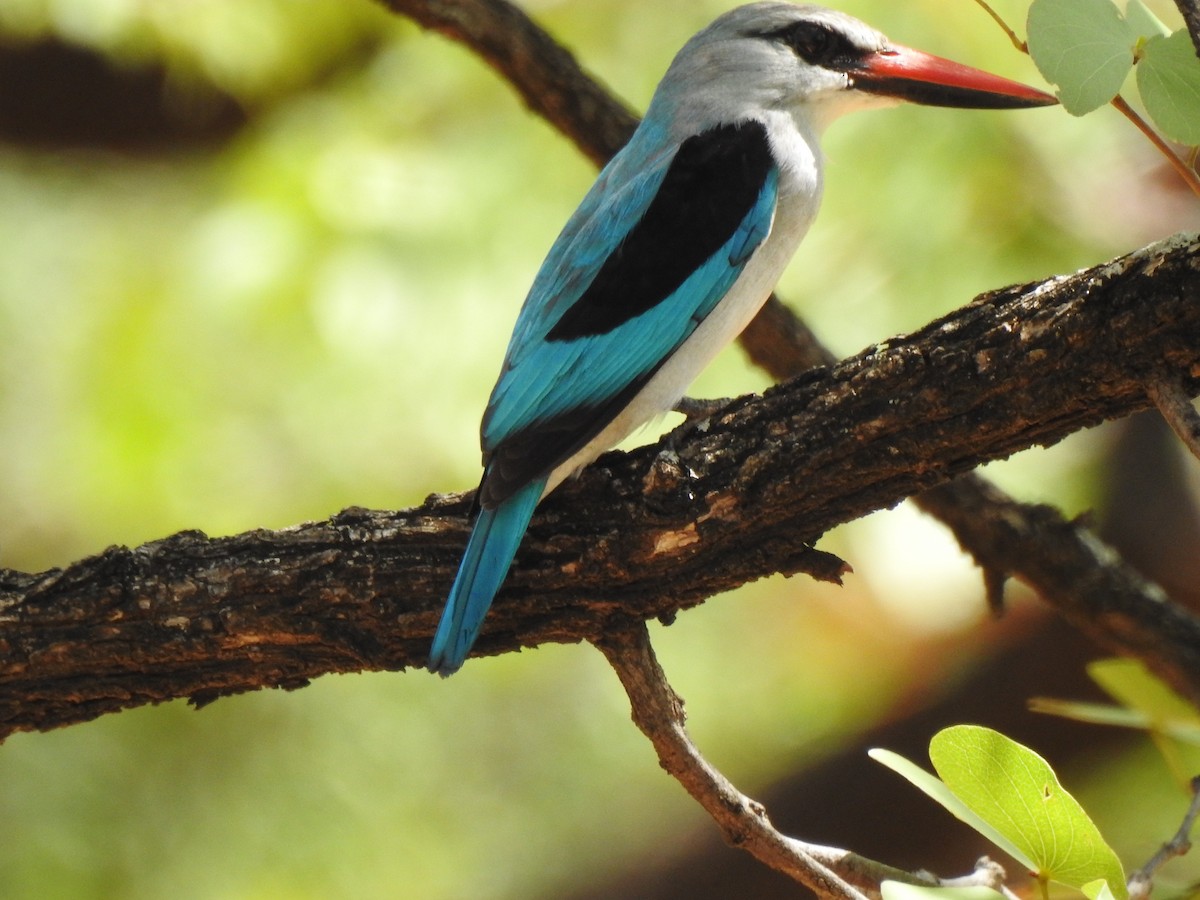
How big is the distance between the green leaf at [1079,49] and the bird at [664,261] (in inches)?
21.1

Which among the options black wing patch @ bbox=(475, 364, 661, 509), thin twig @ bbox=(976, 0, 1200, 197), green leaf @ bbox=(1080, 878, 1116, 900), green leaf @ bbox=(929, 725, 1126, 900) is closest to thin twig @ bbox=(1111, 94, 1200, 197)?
thin twig @ bbox=(976, 0, 1200, 197)

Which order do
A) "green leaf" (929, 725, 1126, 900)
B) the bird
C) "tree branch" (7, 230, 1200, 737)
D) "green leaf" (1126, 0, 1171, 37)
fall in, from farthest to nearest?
the bird → "tree branch" (7, 230, 1200, 737) → "green leaf" (1126, 0, 1171, 37) → "green leaf" (929, 725, 1126, 900)

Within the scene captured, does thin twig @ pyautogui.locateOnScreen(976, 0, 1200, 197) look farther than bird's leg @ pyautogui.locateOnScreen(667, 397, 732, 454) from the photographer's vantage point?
No

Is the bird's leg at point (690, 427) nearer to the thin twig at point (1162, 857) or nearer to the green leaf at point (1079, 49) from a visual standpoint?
the green leaf at point (1079, 49)

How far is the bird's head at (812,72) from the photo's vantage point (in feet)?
9.87

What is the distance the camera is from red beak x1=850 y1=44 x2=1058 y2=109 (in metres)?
2.89

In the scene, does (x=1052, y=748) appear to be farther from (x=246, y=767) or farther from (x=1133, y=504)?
(x=246, y=767)

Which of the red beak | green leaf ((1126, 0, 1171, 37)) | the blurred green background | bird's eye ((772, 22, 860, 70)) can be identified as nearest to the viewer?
green leaf ((1126, 0, 1171, 37))

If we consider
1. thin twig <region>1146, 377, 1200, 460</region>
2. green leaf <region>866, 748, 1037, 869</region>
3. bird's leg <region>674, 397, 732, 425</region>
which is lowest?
green leaf <region>866, 748, 1037, 869</region>

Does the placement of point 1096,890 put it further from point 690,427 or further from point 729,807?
point 690,427

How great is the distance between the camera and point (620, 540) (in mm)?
2369

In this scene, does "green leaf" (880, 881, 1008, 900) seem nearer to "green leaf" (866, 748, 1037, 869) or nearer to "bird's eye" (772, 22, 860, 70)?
"green leaf" (866, 748, 1037, 869)

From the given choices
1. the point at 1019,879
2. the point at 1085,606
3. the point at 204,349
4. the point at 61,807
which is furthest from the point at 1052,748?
the point at 61,807

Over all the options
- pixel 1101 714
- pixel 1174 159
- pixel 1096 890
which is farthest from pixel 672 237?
pixel 1096 890
